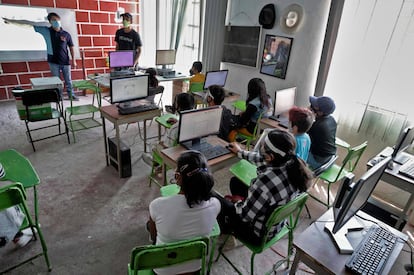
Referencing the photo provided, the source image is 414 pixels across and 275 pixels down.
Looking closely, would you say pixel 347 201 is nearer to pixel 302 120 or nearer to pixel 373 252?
pixel 373 252

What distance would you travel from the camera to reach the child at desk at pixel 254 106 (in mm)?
3154

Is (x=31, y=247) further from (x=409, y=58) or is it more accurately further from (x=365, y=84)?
(x=409, y=58)

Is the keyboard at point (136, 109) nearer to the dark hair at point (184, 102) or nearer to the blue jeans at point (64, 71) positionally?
the dark hair at point (184, 102)

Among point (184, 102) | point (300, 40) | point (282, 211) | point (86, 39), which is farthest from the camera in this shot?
point (86, 39)

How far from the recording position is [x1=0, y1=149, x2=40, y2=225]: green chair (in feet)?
5.83

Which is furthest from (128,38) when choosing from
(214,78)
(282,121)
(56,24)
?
(282,121)

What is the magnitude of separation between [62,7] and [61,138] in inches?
110

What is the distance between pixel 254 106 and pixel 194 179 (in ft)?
6.63

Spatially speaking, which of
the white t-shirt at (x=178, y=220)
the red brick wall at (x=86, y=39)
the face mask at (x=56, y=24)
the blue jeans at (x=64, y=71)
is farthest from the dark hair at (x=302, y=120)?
the red brick wall at (x=86, y=39)

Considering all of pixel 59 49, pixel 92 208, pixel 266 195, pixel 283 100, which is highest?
pixel 59 49

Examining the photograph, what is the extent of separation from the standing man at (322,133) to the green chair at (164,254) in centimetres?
175

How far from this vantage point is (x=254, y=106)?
3.20 m

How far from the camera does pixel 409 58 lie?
257 cm

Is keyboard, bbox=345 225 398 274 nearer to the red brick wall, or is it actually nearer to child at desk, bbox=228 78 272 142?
child at desk, bbox=228 78 272 142
